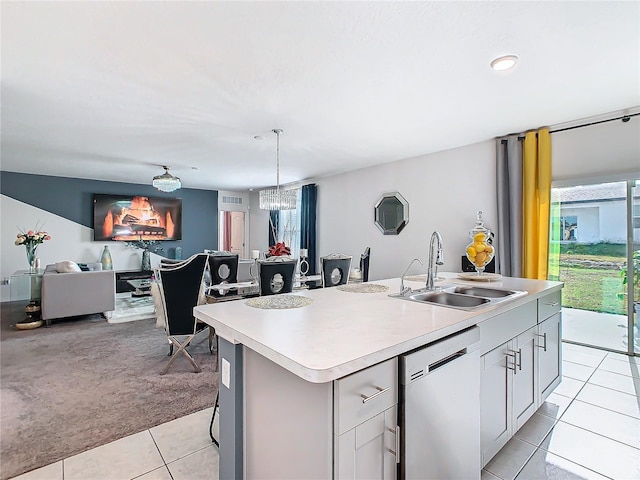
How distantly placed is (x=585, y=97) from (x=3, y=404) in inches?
213

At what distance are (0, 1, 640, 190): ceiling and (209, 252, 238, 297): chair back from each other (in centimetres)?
150

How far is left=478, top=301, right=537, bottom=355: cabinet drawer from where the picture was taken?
1527mm

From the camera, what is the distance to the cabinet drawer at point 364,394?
91 cm

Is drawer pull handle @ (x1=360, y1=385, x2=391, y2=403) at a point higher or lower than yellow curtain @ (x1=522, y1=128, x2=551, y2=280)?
lower

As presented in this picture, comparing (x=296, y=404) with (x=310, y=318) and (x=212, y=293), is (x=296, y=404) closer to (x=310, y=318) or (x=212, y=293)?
(x=310, y=318)

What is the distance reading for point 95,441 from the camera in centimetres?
192

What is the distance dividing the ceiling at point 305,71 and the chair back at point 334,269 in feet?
4.89

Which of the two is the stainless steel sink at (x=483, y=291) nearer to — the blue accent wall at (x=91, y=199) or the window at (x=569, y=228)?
the window at (x=569, y=228)

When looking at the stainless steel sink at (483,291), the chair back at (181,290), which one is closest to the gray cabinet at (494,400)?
the stainless steel sink at (483,291)

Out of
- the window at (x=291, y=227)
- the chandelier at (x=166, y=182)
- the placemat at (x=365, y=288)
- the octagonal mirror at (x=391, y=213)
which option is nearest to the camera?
the placemat at (x=365, y=288)

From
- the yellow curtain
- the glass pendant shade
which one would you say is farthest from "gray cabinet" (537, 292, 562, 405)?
the glass pendant shade

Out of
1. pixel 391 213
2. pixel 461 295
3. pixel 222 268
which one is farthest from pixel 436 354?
pixel 391 213

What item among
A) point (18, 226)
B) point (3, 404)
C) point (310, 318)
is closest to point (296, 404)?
point (310, 318)

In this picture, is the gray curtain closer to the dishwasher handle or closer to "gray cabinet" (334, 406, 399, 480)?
the dishwasher handle
